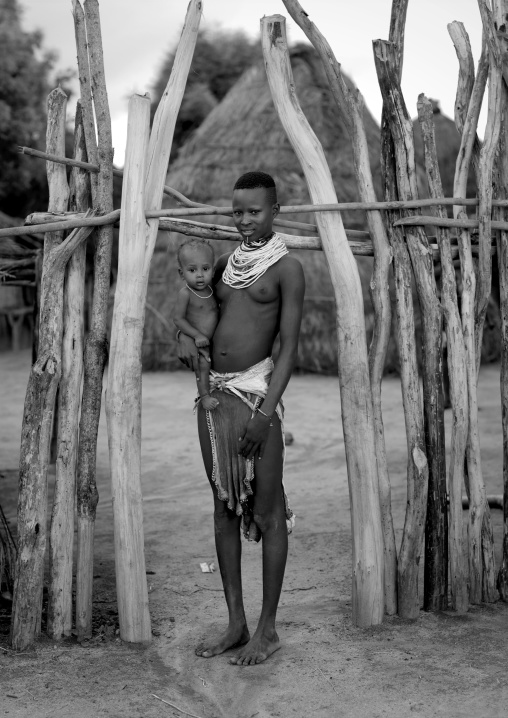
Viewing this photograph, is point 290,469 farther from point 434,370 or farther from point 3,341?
point 3,341

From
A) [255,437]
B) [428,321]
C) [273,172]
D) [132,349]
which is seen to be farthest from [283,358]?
[273,172]

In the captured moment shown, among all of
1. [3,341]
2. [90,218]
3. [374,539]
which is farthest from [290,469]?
[3,341]

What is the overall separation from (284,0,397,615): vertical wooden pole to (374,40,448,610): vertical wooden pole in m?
0.11

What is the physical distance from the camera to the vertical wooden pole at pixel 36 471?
126 inches

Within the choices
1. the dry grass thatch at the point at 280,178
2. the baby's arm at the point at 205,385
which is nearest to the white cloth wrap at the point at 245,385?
the baby's arm at the point at 205,385

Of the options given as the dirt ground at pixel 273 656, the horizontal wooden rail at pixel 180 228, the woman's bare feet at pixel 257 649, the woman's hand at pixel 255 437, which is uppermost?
the horizontal wooden rail at pixel 180 228

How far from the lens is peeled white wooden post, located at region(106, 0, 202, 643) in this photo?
3.19 meters

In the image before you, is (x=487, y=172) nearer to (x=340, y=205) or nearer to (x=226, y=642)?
(x=340, y=205)

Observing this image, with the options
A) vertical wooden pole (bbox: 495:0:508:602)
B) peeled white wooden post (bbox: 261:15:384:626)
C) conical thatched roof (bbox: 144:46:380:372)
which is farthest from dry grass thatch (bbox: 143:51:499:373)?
peeled white wooden post (bbox: 261:15:384:626)

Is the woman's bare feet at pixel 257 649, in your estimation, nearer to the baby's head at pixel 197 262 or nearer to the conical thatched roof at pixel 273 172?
the baby's head at pixel 197 262

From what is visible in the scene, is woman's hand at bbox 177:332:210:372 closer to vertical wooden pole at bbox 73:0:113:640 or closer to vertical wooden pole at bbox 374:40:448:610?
vertical wooden pole at bbox 73:0:113:640

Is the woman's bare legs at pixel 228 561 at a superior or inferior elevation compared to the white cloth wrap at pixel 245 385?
inferior

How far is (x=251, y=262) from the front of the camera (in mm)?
3121

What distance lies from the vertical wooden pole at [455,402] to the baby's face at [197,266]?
3.24 ft
